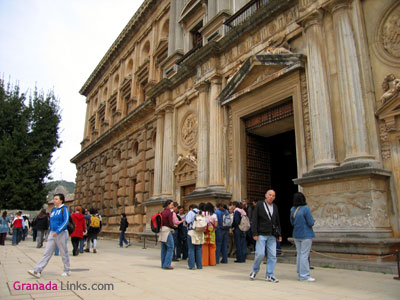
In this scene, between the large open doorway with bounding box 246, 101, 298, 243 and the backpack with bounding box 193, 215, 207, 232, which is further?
the large open doorway with bounding box 246, 101, 298, 243

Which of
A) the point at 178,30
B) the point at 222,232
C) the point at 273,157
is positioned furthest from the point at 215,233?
the point at 178,30

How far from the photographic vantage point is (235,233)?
8.89m

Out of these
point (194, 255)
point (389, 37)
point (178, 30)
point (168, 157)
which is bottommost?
point (194, 255)

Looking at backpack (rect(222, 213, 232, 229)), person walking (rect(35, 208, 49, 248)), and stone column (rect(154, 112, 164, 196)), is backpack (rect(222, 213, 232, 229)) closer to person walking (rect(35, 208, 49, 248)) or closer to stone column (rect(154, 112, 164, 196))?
stone column (rect(154, 112, 164, 196))

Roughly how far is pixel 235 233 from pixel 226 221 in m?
0.46

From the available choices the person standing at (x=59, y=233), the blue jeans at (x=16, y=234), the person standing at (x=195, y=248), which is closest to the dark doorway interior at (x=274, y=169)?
the person standing at (x=195, y=248)

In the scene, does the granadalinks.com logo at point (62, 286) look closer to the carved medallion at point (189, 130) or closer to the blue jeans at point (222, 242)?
the blue jeans at point (222, 242)

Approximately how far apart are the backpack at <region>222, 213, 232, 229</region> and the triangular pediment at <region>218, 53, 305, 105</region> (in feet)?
15.3

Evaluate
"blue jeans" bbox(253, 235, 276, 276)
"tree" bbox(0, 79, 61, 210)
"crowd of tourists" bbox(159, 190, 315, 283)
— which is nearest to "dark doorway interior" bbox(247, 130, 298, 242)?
"crowd of tourists" bbox(159, 190, 315, 283)

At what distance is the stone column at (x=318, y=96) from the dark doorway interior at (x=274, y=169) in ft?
11.8

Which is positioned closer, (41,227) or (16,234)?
(41,227)

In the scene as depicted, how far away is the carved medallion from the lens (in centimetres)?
1449

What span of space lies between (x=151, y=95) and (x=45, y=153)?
11149mm

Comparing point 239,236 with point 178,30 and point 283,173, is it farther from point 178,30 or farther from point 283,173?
point 178,30
